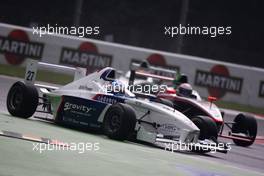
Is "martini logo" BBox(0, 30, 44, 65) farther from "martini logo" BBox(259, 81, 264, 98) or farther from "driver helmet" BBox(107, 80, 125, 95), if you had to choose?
"driver helmet" BBox(107, 80, 125, 95)

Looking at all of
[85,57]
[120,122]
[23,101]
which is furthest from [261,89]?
[120,122]

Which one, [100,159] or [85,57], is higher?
[85,57]

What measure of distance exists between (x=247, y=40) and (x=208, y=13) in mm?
2136

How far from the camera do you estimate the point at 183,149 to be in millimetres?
12320

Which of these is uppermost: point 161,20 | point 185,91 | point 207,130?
point 161,20

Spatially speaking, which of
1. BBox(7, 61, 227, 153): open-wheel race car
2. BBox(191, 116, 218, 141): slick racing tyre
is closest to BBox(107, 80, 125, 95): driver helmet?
BBox(7, 61, 227, 153): open-wheel race car

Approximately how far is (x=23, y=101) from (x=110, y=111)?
1559mm

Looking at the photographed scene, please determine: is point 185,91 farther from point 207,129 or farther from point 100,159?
point 100,159

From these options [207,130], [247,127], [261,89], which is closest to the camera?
[207,130]

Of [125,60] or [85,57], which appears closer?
[125,60]

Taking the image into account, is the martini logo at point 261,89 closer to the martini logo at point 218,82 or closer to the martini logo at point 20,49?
the martini logo at point 218,82

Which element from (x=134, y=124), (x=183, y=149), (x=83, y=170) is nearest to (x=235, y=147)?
(x=183, y=149)

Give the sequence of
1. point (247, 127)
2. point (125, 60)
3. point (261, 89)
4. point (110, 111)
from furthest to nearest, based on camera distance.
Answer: point (125, 60) → point (261, 89) → point (247, 127) → point (110, 111)

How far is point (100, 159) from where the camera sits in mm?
8906
